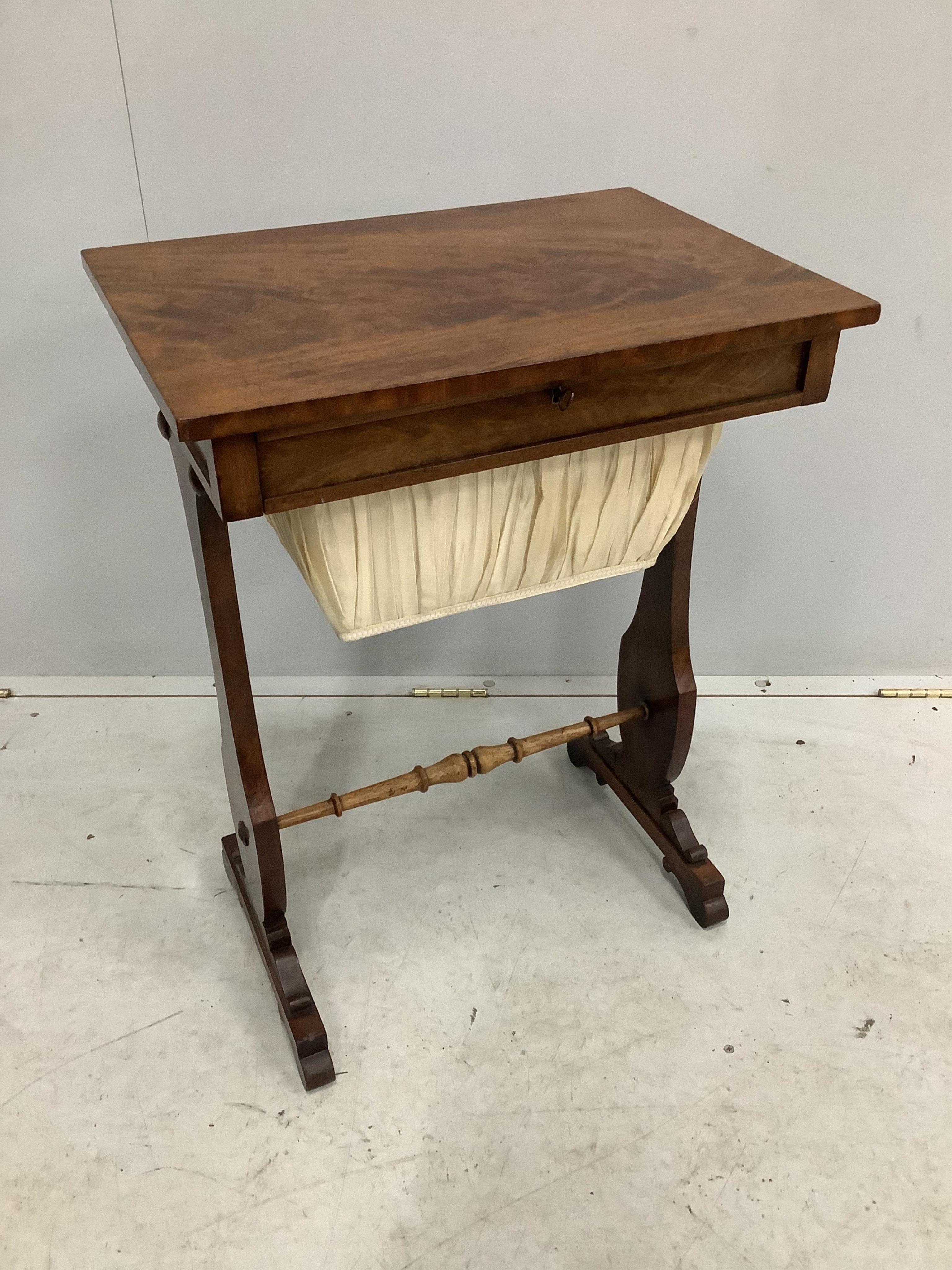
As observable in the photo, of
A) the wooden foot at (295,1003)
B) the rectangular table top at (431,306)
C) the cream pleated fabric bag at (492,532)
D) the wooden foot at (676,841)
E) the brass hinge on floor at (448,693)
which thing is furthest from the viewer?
the brass hinge on floor at (448,693)

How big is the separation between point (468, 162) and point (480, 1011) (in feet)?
5.38

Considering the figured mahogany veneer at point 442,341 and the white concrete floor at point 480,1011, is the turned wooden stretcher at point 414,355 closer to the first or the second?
the figured mahogany veneer at point 442,341

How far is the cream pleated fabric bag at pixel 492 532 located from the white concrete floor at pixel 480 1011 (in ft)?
2.47

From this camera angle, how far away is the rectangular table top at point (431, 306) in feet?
4.09

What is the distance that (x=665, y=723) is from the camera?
2.12m

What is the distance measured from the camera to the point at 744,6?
6.62ft

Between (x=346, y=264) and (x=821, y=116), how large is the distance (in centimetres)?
112

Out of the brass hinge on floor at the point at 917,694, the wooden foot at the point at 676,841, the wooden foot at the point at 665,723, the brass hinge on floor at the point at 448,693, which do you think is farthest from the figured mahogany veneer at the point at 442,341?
the brass hinge on floor at the point at 917,694

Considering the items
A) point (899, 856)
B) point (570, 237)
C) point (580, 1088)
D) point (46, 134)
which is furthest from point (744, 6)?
point (580, 1088)

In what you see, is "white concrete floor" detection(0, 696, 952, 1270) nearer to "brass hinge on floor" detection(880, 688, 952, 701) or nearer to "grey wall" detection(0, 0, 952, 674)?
"brass hinge on floor" detection(880, 688, 952, 701)

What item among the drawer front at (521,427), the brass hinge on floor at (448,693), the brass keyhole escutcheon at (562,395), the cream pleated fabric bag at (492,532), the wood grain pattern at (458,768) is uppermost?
the brass keyhole escutcheon at (562,395)

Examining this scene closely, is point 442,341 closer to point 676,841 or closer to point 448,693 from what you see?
point 676,841

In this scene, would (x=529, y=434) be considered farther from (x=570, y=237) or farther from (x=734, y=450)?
(x=734, y=450)

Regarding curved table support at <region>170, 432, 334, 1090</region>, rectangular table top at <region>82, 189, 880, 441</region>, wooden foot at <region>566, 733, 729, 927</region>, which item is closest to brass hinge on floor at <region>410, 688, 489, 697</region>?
wooden foot at <region>566, 733, 729, 927</region>
